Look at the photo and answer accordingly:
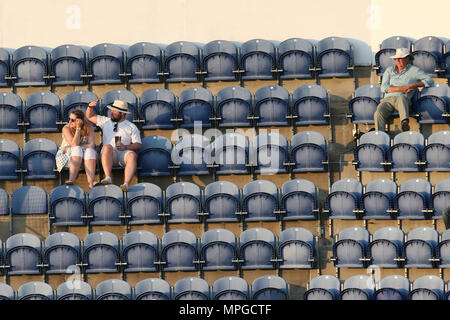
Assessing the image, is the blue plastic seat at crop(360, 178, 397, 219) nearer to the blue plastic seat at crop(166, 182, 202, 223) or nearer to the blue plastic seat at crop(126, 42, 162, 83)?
the blue plastic seat at crop(166, 182, 202, 223)

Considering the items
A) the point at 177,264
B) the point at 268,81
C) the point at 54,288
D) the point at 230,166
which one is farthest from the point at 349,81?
the point at 54,288

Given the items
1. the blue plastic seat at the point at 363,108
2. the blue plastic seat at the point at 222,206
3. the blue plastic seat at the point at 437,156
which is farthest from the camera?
the blue plastic seat at the point at 363,108

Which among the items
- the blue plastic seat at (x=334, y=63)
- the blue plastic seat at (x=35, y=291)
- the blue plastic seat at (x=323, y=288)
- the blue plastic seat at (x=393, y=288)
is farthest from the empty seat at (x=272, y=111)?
the blue plastic seat at (x=35, y=291)

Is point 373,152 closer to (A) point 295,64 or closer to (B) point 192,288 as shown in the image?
Answer: (A) point 295,64

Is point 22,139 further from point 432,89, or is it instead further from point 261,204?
point 432,89

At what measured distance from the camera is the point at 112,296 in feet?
Answer: 41.7

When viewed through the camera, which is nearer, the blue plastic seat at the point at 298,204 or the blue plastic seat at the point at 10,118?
the blue plastic seat at the point at 298,204

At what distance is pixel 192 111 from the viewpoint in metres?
14.7

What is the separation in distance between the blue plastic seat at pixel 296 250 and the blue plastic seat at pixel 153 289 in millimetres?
1283

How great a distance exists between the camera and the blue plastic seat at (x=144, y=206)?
1371 cm

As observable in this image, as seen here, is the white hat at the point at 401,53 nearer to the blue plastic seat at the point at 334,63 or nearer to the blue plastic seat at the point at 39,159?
the blue plastic seat at the point at 334,63

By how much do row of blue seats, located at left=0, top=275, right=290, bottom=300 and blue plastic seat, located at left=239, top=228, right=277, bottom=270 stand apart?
38 cm

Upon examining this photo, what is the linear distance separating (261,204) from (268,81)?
2047 mm
